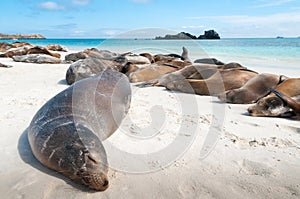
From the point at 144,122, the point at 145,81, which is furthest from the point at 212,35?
the point at 144,122

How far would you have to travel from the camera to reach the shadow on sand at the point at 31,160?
6.70ft

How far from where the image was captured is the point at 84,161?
2.01 meters

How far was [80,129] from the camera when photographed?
2301 millimetres

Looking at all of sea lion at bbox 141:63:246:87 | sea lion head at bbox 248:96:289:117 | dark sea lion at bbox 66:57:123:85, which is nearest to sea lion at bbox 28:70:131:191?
sea lion head at bbox 248:96:289:117

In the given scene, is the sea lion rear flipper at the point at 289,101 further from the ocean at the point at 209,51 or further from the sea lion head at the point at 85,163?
the sea lion head at the point at 85,163

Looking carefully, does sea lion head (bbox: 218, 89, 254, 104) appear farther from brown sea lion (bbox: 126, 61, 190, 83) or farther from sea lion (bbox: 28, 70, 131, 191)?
brown sea lion (bbox: 126, 61, 190, 83)

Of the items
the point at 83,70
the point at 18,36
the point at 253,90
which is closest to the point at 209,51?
the point at 83,70

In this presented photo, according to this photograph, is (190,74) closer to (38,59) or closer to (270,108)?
(270,108)

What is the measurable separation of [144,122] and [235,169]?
1.37 m

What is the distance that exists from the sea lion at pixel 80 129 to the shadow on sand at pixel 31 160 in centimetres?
4

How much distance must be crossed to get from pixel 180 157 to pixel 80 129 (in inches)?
37.5

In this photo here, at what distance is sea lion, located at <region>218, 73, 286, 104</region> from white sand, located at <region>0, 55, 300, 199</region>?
0.44m

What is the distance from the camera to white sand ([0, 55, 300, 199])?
200 centimetres

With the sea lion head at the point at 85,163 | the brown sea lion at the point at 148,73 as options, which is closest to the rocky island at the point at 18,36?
the brown sea lion at the point at 148,73
